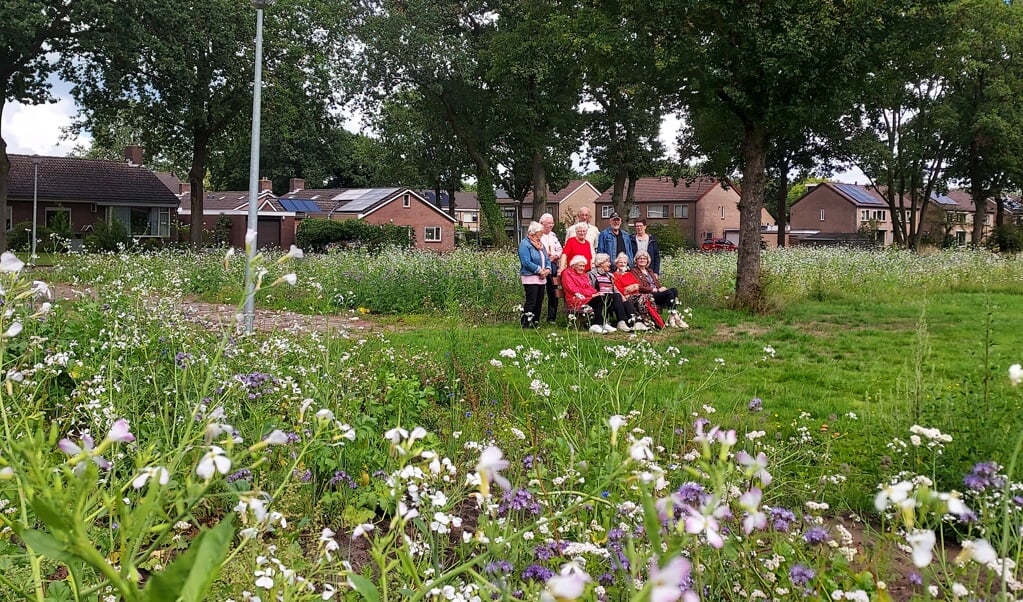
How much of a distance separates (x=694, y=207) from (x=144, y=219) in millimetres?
42042

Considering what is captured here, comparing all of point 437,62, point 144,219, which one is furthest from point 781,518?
point 144,219

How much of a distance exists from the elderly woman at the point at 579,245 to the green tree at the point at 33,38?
19.1 meters

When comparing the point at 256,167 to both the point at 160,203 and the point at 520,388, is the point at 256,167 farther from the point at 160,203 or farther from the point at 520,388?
the point at 160,203

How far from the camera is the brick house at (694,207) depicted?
219 feet

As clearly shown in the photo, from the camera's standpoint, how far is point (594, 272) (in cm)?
1068

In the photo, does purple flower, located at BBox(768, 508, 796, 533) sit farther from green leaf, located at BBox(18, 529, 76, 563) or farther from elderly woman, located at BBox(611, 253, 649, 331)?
elderly woman, located at BBox(611, 253, 649, 331)

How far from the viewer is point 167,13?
23.9 m

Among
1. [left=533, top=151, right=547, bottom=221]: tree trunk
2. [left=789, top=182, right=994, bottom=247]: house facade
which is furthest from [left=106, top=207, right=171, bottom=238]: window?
[left=789, top=182, right=994, bottom=247]: house facade

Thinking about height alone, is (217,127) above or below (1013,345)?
above

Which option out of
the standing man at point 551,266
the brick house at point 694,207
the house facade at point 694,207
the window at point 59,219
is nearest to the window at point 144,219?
the window at point 59,219

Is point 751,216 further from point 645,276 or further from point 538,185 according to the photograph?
point 538,185

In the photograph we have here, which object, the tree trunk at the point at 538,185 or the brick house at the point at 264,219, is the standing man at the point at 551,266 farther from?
the brick house at the point at 264,219

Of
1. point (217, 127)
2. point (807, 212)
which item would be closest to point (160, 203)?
point (217, 127)

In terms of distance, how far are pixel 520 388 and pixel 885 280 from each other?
44.7 feet
